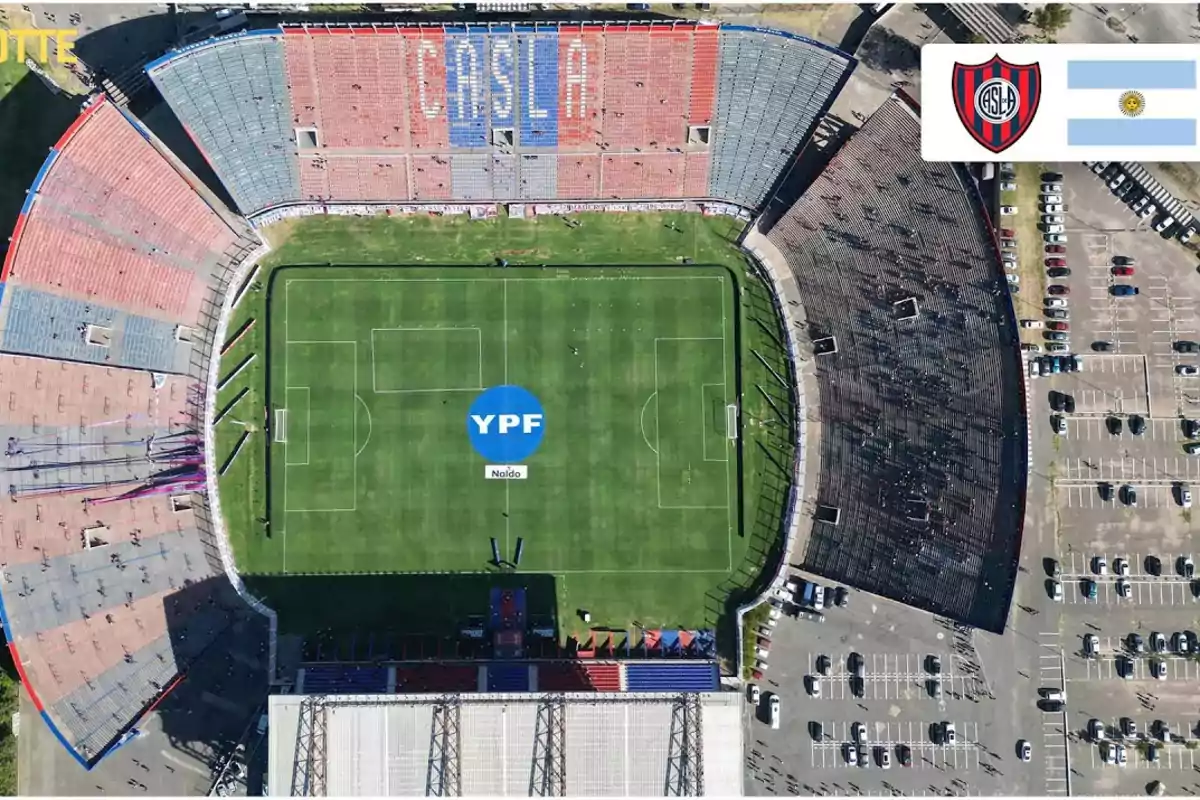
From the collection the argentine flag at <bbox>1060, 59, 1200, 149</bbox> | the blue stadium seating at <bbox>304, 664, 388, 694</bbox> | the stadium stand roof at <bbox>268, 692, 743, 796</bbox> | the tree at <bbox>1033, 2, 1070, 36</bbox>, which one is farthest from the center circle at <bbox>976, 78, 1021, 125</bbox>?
the blue stadium seating at <bbox>304, 664, 388, 694</bbox>

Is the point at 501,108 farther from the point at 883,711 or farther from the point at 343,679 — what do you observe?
the point at 883,711

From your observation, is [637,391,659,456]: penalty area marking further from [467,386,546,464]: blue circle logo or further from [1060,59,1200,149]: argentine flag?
[1060,59,1200,149]: argentine flag

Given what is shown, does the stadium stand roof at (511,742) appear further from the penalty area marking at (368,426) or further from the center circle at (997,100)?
the center circle at (997,100)

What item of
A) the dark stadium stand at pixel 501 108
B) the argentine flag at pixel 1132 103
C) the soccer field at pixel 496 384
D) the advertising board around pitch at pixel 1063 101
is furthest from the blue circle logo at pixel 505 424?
the argentine flag at pixel 1132 103

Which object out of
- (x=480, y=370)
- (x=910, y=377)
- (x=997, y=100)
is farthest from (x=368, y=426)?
(x=997, y=100)

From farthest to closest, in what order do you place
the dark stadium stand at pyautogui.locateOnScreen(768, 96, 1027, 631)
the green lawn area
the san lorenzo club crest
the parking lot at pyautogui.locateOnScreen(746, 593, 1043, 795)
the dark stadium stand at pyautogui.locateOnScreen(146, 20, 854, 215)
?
the green lawn area → the parking lot at pyautogui.locateOnScreen(746, 593, 1043, 795) → the dark stadium stand at pyautogui.locateOnScreen(768, 96, 1027, 631) → the dark stadium stand at pyautogui.locateOnScreen(146, 20, 854, 215) → the san lorenzo club crest

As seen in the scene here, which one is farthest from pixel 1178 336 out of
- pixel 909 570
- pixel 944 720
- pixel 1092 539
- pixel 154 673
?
pixel 154 673
